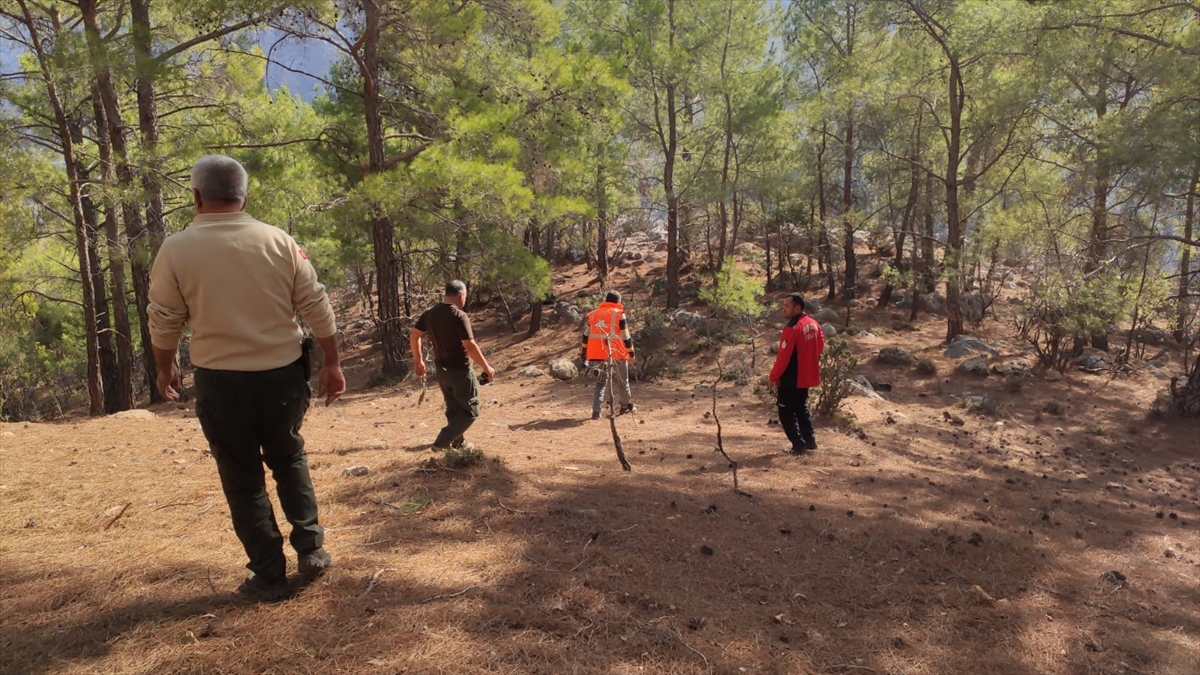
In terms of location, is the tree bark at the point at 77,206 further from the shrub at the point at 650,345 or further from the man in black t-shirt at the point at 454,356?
the shrub at the point at 650,345

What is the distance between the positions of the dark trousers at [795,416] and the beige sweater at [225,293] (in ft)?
16.4

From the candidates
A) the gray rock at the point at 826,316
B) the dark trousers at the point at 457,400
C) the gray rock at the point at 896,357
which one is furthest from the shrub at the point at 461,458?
the gray rock at the point at 826,316

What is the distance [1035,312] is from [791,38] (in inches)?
457

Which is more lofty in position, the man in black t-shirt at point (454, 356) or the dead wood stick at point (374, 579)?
the man in black t-shirt at point (454, 356)

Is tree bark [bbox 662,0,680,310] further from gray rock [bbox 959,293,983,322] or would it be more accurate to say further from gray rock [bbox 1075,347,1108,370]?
gray rock [bbox 1075,347,1108,370]

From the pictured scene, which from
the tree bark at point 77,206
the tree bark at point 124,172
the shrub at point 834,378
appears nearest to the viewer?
the shrub at point 834,378

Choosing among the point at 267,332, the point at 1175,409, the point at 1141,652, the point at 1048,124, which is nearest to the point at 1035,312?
the point at 1175,409

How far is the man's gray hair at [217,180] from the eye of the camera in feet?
7.72

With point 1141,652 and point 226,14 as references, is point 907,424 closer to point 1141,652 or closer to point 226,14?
point 1141,652

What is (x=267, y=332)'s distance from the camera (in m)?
2.39

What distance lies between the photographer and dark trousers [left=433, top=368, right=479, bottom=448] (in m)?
5.02

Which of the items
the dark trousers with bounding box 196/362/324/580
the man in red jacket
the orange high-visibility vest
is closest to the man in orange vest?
the orange high-visibility vest

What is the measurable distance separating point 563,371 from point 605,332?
16.3 feet

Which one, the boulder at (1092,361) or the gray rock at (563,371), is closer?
the gray rock at (563,371)
